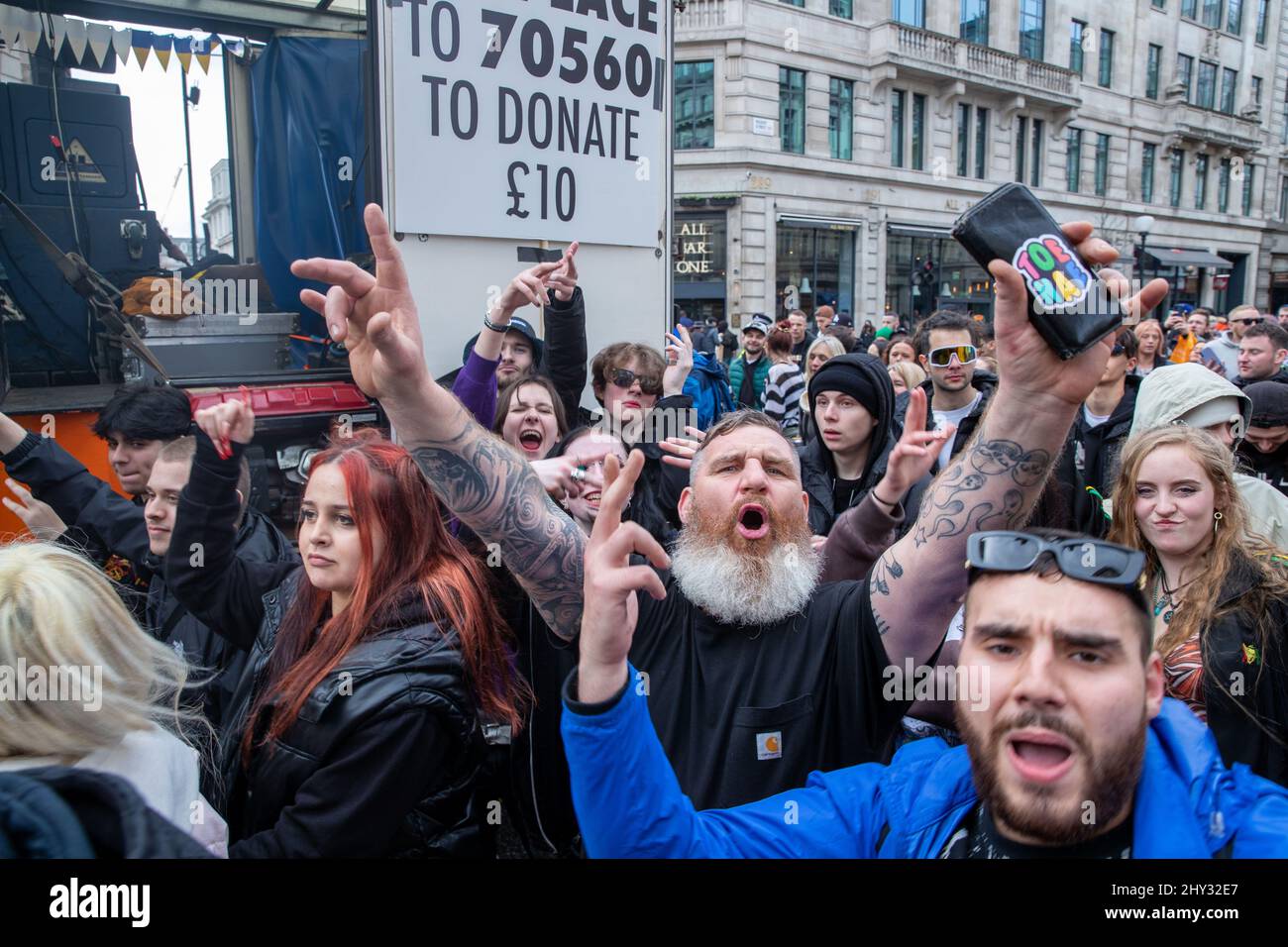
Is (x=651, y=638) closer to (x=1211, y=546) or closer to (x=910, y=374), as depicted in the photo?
(x=1211, y=546)

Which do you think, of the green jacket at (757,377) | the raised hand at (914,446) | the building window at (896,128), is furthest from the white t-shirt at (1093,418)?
the building window at (896,128)

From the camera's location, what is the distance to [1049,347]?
1.63 metres

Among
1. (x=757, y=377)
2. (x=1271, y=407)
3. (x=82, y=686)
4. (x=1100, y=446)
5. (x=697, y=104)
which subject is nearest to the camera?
(x=82, y=686)

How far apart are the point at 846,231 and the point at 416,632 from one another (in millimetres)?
21789

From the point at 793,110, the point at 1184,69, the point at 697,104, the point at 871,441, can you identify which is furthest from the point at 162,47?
the point at 1184,69

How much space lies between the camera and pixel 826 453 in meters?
3.80

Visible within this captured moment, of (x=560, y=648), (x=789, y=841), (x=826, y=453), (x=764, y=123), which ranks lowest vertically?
(x=789, y=841)

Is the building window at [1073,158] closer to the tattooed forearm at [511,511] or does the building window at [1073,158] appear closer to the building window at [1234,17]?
the building window at [1234,17]

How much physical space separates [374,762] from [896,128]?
940 inches

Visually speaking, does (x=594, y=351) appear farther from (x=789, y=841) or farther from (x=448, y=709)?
(x=789, y=841)

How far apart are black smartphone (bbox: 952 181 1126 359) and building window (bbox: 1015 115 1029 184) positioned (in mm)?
25945

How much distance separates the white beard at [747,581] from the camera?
206 cm

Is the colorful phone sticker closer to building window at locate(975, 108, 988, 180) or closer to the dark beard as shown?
the dark beard

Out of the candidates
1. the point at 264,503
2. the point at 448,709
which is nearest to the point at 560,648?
the point at 448,709
